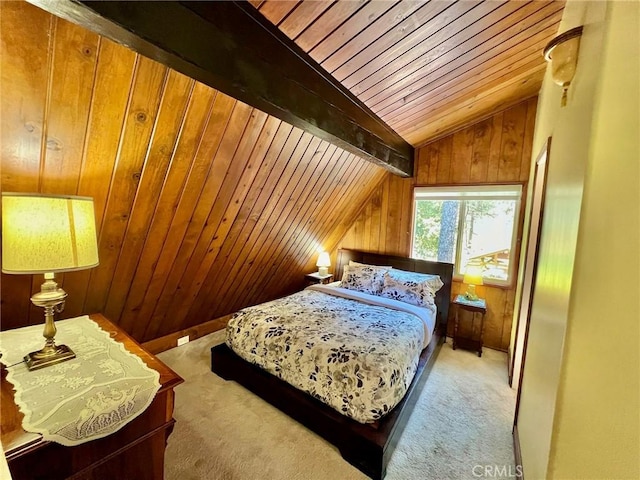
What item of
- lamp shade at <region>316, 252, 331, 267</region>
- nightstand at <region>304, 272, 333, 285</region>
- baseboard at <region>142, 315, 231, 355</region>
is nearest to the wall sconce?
lamp shade at <region>316, 252, 331, 267</region>

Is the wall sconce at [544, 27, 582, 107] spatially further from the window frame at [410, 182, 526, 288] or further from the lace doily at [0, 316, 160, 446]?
the lace doily at [0, 316, 160, 446]

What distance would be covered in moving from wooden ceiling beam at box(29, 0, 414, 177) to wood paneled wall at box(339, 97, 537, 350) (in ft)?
6.27

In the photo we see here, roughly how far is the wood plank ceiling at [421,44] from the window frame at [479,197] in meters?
1.06

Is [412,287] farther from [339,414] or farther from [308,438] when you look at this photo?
[308,438]

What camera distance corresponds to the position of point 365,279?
10.7 feet

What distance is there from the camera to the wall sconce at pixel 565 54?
1095mm

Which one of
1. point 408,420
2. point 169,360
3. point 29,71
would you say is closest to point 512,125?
point 408,420

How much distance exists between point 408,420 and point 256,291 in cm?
228

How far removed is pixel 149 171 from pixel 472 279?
3135mm

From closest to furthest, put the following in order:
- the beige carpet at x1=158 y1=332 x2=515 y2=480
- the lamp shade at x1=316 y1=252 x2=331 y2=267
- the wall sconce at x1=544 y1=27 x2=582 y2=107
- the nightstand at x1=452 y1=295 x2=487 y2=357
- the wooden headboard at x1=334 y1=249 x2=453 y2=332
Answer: the wall sconce at x1=544 y1=27 x2=582 y2=107
the beige carpet at x1=158 y1=332 x2=515 y2=480
the nightstand at x1=452 y1=295 x2=487 y2=357
the wooden headboard at x1=334 y1=249 x2=453 y2=332
the lamp shade at x1=316 y1=252 x2=331 y2=267

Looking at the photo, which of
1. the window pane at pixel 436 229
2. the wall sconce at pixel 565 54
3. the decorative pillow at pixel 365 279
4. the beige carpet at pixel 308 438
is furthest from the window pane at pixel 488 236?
the wall sconce at pixel 565 54

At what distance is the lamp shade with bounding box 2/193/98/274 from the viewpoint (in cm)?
104

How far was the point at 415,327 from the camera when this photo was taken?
2.29 meters

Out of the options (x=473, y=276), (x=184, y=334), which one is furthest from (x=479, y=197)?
(x=184, y=334)
